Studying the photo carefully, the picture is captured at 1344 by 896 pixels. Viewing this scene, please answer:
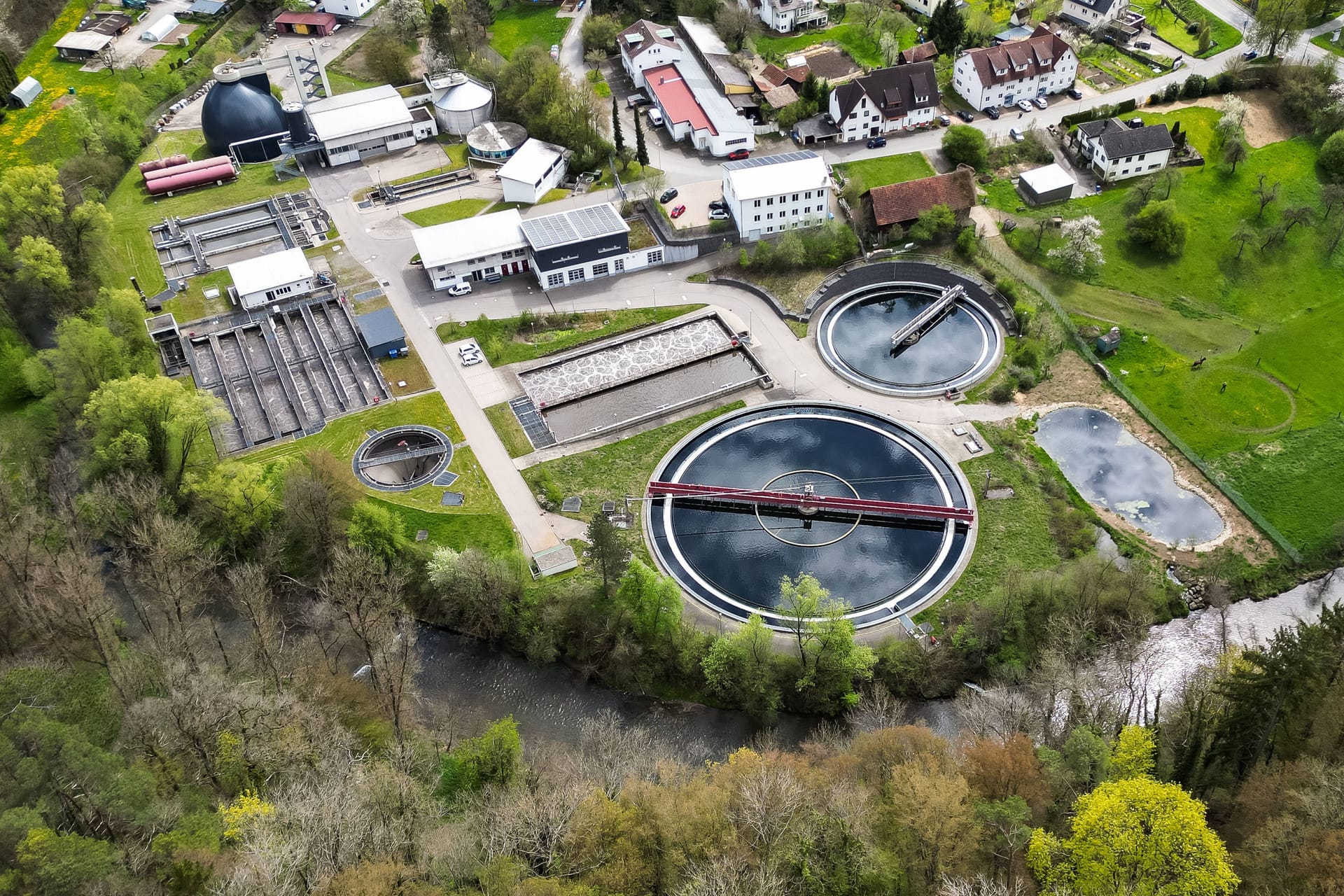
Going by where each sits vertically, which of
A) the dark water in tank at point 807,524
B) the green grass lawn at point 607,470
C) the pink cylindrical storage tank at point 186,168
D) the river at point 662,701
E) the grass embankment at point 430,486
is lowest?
the river at point 662,701

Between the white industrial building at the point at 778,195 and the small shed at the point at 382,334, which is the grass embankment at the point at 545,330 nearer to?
the small shed at the point at 382,334

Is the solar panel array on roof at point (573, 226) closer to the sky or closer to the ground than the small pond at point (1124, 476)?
closer to the sky

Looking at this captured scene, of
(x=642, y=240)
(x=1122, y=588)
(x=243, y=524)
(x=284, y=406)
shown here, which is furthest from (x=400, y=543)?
(x=1122, y=588)

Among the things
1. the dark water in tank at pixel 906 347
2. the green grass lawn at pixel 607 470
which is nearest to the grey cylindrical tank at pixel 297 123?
the green grass lawn at pixel 607 470

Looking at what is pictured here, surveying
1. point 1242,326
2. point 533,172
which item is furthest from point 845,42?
point 1242,326

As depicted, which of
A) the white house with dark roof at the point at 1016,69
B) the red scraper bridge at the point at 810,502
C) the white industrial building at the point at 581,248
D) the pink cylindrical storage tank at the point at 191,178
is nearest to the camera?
the red scraper bridge at the point at 810,502

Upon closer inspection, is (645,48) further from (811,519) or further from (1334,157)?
(1334,157)
